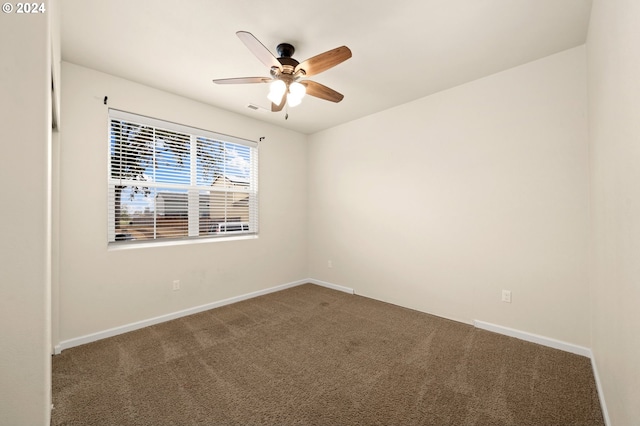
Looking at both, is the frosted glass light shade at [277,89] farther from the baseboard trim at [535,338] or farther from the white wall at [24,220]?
the baseboard trim at [535,338]

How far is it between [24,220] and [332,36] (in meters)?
2.23

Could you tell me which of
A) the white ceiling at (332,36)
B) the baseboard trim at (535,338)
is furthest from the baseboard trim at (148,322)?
the baseboard trim at (535,338)

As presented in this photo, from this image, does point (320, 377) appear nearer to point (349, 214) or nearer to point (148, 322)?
point (148, 322)

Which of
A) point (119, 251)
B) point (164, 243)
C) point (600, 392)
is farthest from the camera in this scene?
point (164, 243)

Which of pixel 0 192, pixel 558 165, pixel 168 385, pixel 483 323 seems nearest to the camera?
pixel 0 192

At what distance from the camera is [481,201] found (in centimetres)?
284

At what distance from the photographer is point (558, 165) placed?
2.38m

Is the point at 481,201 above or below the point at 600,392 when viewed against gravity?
above

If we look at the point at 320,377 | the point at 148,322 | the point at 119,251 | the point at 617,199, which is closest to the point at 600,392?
the point at 617,199

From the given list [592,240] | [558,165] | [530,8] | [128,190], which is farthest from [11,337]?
[558,165]

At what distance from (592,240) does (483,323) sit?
4.17 feet

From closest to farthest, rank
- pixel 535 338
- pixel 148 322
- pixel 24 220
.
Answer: pixel 24 220 < pixel 535 338 < pixel 148 322

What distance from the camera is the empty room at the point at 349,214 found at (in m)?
1.17

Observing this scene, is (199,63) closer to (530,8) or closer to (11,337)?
(11,337)
